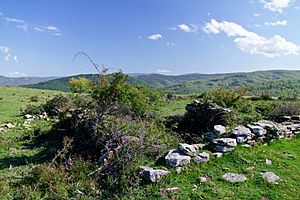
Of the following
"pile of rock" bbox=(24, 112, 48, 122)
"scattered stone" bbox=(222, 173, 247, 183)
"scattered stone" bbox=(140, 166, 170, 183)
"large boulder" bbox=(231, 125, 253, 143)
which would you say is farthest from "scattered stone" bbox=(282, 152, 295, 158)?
"pile of rock" bbox=(24, 112, 48, 122)

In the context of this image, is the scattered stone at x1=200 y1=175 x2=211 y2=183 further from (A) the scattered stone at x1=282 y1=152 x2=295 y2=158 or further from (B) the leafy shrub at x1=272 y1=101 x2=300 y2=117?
(B) the leafy shrub at x1=272 y1=101 x2=300 y2=117

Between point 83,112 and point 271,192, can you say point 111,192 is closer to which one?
point 271,192

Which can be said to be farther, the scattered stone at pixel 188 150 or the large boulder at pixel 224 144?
the large boulder at pixel 224 144

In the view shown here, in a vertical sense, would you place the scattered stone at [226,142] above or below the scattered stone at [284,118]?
below

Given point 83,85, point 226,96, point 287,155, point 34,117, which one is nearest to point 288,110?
point 287,155

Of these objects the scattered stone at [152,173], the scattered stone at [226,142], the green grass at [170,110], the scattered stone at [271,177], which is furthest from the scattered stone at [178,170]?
the green grass at [170,110]

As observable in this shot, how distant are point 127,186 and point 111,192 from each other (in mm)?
433

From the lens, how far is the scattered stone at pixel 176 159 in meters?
9.58

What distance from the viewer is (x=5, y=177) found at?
1038cm

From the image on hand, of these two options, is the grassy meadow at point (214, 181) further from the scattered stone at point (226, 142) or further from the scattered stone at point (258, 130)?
the scattered stone at point (258, 130)

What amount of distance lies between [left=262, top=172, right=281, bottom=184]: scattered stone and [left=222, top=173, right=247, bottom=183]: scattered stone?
593mm

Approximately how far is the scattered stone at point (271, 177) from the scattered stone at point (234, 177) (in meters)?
0.59

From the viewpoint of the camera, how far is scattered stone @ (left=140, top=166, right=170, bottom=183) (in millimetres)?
8930

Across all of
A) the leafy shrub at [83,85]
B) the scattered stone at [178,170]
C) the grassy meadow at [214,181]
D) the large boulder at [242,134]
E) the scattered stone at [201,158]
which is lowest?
the grassy meadow at [214,181]
